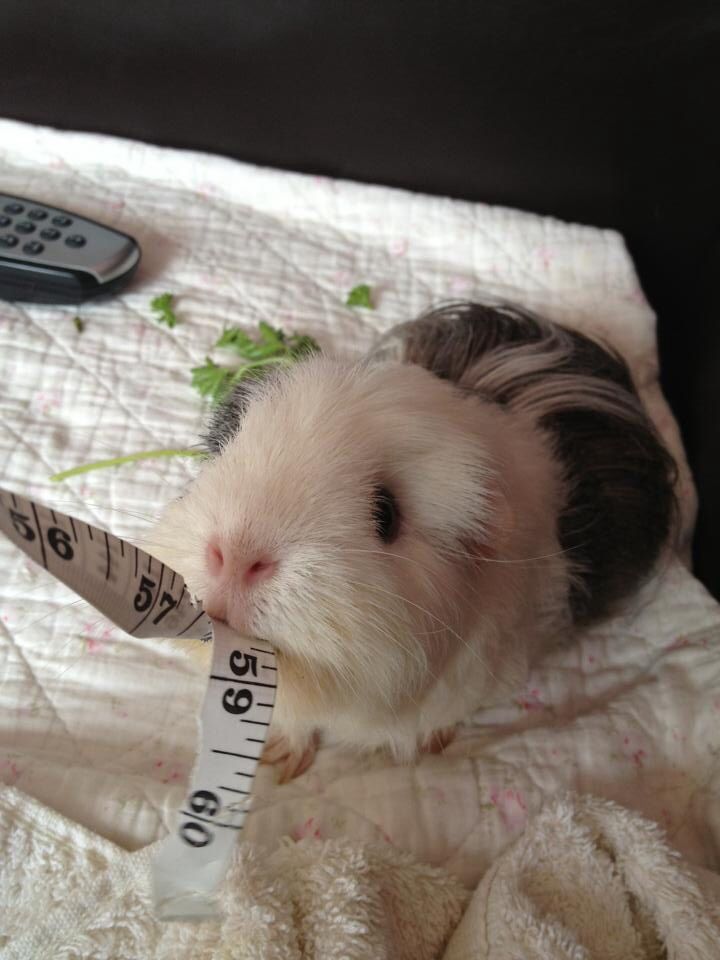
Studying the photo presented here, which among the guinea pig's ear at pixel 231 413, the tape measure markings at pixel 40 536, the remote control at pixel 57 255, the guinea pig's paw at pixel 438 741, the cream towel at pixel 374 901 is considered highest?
the tape measure markings at pixel 40 536

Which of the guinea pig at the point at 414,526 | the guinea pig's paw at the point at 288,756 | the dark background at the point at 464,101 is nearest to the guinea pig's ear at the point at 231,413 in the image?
the guinea pig at the point at 414,526

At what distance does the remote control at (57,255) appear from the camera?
141 cm

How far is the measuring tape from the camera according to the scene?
503 mm

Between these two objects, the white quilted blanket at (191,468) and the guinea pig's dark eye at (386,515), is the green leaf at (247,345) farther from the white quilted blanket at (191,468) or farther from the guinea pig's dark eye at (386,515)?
the guinea pig's dark eye at (386,515)

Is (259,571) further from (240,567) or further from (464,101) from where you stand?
(464,101)

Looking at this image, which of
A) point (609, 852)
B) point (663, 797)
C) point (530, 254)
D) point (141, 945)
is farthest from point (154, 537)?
point (530, 254)

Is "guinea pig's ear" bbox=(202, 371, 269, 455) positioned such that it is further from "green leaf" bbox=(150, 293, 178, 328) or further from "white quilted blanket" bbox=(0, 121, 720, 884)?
"green leaf" bbox=(150, 293, 178, 328)

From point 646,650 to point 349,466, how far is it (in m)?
0.76

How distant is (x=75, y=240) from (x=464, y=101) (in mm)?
904

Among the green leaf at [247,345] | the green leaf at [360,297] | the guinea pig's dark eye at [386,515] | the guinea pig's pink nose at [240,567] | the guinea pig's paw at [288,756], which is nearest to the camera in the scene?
the guinea pig's pink nose at [240,567]

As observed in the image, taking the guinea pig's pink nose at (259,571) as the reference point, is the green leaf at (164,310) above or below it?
below

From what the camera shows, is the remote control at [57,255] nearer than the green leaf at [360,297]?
Yes

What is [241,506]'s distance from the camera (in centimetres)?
67

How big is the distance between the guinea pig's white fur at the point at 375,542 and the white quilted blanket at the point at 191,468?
0.42 feet
